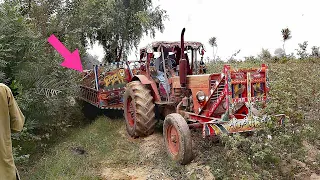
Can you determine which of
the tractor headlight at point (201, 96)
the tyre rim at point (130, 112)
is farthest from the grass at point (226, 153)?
the tractor headlight at point (201, 96)

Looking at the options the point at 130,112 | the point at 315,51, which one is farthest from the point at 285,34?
the point at 130,112

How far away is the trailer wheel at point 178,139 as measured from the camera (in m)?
5.35

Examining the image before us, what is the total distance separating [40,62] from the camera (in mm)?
6648

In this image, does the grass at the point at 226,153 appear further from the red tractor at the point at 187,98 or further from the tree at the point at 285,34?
the tree at the point at 285,34

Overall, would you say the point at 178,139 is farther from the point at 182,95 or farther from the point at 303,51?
the point at 303,51

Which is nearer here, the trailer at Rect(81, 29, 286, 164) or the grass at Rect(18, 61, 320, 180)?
the grass at Rect(18, 61, 320, 180)

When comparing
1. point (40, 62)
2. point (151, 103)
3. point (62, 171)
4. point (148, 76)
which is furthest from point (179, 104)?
point (40, 62)

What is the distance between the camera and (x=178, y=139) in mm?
5574

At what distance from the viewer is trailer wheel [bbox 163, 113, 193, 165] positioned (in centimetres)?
535

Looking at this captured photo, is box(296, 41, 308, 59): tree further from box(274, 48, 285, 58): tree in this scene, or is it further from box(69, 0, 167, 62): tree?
box(69, 0, 167, 62): tree
